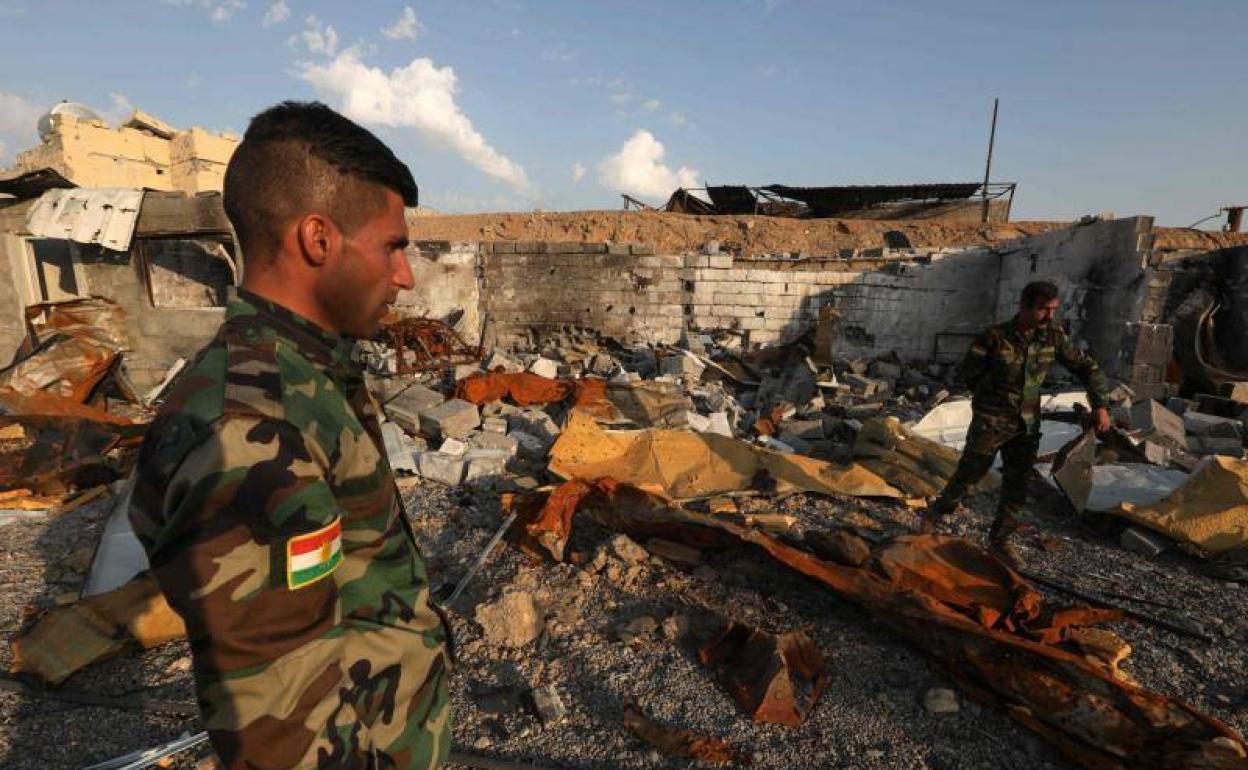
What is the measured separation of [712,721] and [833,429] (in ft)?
14.4

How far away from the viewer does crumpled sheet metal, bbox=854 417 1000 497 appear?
189 inches

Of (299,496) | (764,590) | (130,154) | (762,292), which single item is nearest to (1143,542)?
(764,590)

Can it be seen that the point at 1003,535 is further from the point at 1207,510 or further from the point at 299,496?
the point at 299,496

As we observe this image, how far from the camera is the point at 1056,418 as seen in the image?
20.0ft

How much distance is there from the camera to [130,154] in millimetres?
18016

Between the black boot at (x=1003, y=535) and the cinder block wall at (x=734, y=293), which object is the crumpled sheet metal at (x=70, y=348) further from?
the black boot at (x=1003, y=535)

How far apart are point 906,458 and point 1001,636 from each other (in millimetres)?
2862

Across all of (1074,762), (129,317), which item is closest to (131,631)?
(1074,762)

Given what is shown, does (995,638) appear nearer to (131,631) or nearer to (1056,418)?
(131,631)

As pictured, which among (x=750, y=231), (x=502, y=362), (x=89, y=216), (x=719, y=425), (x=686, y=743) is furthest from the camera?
(x=750, y=231)

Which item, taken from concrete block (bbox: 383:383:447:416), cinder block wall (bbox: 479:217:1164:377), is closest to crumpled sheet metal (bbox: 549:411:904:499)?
concrete block (bbox: 383:383:447:416)

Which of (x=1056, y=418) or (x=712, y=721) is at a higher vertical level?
(x=1056, y=418)

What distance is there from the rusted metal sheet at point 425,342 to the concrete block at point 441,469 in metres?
2.89

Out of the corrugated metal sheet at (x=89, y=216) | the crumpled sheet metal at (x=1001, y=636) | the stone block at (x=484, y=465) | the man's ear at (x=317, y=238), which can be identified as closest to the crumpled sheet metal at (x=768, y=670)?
the crumpled sheet metal at (x=1001, y=636)
